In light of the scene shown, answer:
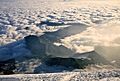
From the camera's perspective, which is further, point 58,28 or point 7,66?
point 58,28

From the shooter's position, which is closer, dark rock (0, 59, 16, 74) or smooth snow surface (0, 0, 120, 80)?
dark rock (0, 59, 16, 74)

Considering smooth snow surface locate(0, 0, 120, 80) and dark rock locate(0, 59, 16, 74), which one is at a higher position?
dark rock locate(0, 59, 16, 74)

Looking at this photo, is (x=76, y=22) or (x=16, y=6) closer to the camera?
(x=76, y=22)

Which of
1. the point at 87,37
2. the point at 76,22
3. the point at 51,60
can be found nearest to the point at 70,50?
the point at 51,60

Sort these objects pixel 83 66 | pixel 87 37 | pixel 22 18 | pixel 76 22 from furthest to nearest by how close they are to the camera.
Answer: pixel 22 18 < pixel 76 22 < pixel 87 37 < pixel 83 66

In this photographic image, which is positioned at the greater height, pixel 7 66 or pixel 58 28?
pixel 7 66

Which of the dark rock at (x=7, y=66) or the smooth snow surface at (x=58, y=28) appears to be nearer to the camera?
the dark rock at (x=7, y=66)

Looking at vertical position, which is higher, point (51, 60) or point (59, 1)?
point (51, 60)

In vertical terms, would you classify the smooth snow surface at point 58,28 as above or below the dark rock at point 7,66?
below

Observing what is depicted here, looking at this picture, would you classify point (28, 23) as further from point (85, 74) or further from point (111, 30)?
point (85, 74)

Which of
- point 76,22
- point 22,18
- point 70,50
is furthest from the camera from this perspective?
point 22,18
